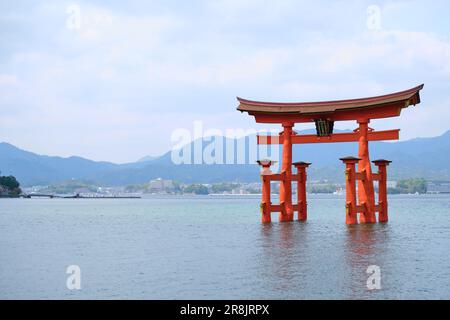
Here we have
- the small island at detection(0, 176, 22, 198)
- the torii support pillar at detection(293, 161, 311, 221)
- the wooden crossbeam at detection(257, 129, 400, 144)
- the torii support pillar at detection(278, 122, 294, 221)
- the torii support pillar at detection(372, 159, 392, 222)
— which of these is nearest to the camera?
the wooden crossbeam at detection(257, 129, 400, 144)

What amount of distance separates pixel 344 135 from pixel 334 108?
7.30ft

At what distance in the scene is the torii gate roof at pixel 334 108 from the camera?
104ft

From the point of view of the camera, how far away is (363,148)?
33062 millimetres

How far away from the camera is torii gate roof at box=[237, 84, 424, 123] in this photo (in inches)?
1248

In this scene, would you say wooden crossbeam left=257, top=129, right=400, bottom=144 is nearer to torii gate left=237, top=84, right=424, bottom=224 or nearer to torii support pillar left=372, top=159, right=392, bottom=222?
torii gate left=237, top=84, right=424, bottom=224

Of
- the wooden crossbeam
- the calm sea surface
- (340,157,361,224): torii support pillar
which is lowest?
the calm sea surface


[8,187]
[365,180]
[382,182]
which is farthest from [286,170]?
[8,187]

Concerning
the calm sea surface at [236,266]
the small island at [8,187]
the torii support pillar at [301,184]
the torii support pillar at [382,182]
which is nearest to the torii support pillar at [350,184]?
the calm sea surface at [236,266]

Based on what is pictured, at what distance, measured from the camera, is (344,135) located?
3497 centimetres

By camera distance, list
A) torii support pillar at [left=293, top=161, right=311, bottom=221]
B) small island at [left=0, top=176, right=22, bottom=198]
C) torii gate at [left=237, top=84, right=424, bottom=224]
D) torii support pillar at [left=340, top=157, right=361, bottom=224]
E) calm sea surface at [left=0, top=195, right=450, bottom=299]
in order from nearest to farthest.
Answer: calm sea surface at [left=0, top=195, right=450, bottom=299], torii support pillar at [left=340, top=157, right=361, bottom=224], torii gate at [left=237, top=84, right=424, bottom=224], torii support pillar at [left=293, top=161, right=311, bottom=221], small island at [left=0, top=176, right=22, bottom=198]

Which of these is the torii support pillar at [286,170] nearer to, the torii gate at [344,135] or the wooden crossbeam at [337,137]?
the torii gate at [344,135]

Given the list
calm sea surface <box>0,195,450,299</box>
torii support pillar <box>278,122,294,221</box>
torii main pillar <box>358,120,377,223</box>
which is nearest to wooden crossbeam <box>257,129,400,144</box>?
torii main pillar <box>358,120,377,223</box>
